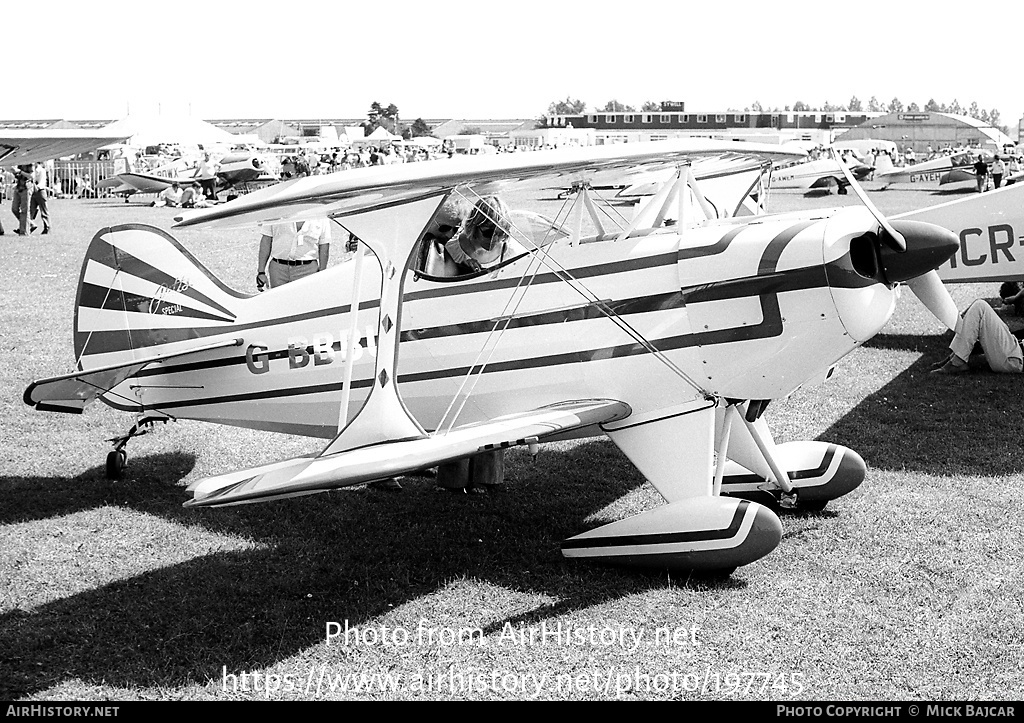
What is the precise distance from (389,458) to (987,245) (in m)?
8.64

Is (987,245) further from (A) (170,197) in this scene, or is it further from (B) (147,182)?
(B) (147,182)

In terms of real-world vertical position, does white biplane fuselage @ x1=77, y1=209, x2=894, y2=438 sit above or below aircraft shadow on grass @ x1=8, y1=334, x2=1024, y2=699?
above

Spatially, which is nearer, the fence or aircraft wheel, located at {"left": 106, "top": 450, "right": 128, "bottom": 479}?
aircraft wheel, located at {"left": 106, "top": 450, "right": 128, "bottom": 479}

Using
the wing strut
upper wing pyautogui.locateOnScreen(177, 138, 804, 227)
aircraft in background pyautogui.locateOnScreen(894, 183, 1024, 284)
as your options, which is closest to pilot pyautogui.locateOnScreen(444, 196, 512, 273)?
upper wing pyautogui.locateOnScreen(177, 138, 804, 227)

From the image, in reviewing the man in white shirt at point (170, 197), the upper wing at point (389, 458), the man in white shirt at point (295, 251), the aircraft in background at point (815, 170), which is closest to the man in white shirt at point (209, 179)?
the man in white shirt at point (170, 197)

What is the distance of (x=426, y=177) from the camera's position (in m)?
4.67

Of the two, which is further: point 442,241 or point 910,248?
point 442,241

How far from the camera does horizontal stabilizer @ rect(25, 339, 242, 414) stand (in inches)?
226

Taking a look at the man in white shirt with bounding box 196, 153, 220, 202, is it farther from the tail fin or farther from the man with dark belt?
the tail fin

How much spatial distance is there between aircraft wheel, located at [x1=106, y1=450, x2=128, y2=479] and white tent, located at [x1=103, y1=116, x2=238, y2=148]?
1579 inches

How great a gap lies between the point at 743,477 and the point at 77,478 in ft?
14.2

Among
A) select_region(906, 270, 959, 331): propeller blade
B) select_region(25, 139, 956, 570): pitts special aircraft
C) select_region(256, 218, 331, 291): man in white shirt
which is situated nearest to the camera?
select_region(25, 139, 956, 570): pitts special aircraft

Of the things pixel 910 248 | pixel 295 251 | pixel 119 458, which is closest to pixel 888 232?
pixel 910 248

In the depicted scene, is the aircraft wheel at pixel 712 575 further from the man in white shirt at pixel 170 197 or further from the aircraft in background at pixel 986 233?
the man in white shirt at pixel 170 197
